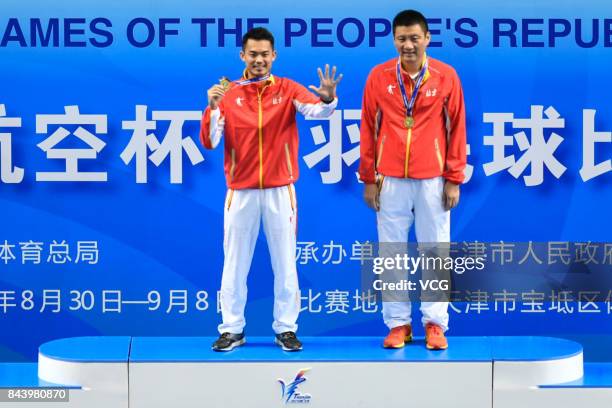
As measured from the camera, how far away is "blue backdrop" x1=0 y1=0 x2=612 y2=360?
6605 millimetres

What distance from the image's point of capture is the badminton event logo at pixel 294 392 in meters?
5.79

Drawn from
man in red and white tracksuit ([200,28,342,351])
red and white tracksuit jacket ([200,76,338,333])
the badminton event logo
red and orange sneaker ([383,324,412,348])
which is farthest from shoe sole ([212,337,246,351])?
red and orange sneaker ([383,324,412,348])

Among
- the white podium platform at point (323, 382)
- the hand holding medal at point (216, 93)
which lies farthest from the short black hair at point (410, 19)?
the white podium platform at point (323, 382)

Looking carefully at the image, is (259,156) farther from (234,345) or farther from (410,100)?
(234,345)

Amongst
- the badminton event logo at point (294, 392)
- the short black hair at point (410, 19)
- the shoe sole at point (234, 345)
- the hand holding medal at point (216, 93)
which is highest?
the short black hair at point (410, 19)

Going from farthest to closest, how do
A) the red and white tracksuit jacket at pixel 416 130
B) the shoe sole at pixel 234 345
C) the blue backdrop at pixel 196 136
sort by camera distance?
the blue backdrop at pixel 196 136, the shoe sole at pixel 234 345, the red and white tracksuit jacket at pixel 416 130

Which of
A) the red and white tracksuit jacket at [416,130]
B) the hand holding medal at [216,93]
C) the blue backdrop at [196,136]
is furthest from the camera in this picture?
the blue backdrop at [196,136]

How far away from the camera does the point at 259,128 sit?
229 inches

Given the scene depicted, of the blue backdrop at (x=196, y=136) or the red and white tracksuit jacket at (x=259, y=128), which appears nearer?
the red and white tracksuit jacket at (x=259, y=128)

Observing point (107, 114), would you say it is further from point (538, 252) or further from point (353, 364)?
point (538, 252)

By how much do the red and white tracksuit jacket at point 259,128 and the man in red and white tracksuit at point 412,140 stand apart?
1.02 feet

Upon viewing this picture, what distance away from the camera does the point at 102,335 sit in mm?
6789

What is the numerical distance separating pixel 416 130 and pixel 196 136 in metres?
1.44

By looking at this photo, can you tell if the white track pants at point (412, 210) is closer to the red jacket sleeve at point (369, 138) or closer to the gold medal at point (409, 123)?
the red jacket sleeve at point (369, 138)
